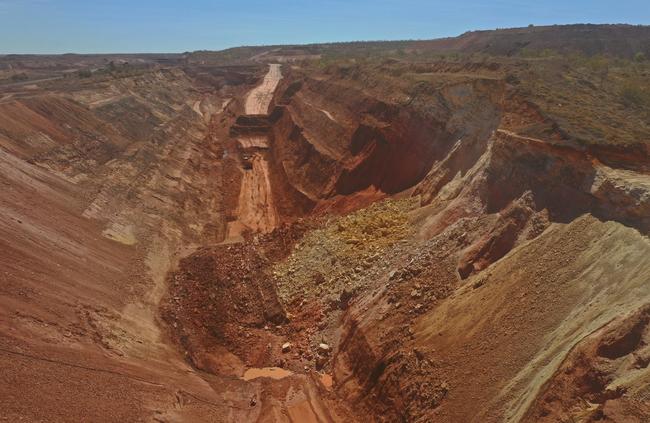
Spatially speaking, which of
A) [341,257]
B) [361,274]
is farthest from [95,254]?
[361,274]

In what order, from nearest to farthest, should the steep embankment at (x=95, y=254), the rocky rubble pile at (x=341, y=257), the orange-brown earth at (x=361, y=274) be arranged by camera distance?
the orange-brown earth at (x=361, y=274) < the steep embankment at (x=95, y=254) < the rocky rubble pile at (x=341, y=257)

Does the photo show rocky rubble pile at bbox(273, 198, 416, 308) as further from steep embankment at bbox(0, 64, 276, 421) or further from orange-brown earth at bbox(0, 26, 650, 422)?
steep embankment at bbox(0, 64, 276, 421)

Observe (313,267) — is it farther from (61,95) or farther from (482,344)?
(61,95)

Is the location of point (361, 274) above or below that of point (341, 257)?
below

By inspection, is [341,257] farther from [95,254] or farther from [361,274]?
[95,254]

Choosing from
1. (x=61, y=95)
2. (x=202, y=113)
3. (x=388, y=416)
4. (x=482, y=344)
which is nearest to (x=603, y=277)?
(x=482, y=344)

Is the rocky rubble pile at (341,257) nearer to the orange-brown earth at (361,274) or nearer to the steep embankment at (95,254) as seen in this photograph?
the orange-brown earth at (361,274)

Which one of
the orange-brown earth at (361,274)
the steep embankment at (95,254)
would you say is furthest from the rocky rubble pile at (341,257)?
the steep embankment at (95,254)

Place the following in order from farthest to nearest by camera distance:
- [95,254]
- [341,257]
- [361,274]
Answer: [341,257] → [361,274] → [95,254]

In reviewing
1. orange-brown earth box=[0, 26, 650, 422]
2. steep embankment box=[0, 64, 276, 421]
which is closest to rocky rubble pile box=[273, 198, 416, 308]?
orange-brown earth box=[0, 26, 650, 422]
